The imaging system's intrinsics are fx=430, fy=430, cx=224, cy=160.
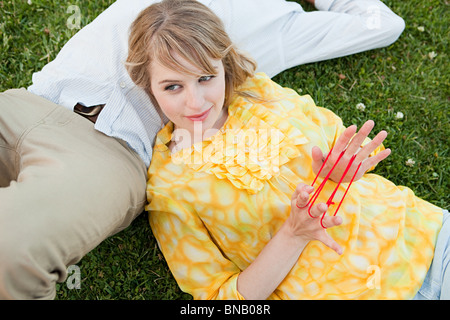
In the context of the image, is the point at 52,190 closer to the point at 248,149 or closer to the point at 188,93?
the point at 188,93

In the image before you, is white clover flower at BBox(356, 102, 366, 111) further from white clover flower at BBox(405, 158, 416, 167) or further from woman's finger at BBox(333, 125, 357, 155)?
woman's finger at BBox(333, 125, 357, 155)

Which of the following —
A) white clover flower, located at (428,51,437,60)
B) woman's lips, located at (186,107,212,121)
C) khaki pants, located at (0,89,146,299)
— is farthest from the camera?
white clover flower, located at (428,51,437,60)

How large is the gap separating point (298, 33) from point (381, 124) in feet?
2.77

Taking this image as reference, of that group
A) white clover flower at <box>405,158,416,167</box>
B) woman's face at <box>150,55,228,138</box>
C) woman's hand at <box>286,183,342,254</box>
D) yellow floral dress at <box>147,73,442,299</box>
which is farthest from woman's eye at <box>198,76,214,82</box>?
white clover flower at <box>405,158,416,167</box>

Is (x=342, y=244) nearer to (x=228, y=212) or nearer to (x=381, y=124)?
(x=228, y=212)

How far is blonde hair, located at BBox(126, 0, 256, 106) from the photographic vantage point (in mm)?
1844

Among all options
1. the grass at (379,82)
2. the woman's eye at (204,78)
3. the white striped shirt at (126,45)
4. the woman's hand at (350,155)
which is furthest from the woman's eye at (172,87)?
the grass at (379,82)

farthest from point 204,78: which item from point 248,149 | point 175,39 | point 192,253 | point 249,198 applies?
point 192,253

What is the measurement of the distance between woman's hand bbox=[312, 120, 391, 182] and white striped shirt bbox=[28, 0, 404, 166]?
85 centimetres

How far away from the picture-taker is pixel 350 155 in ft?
6.22

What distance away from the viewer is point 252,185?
2.01m

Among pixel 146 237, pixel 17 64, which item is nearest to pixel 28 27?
pixel 17 64

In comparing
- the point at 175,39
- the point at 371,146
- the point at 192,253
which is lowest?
the point at 192,253

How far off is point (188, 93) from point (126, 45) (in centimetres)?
79
